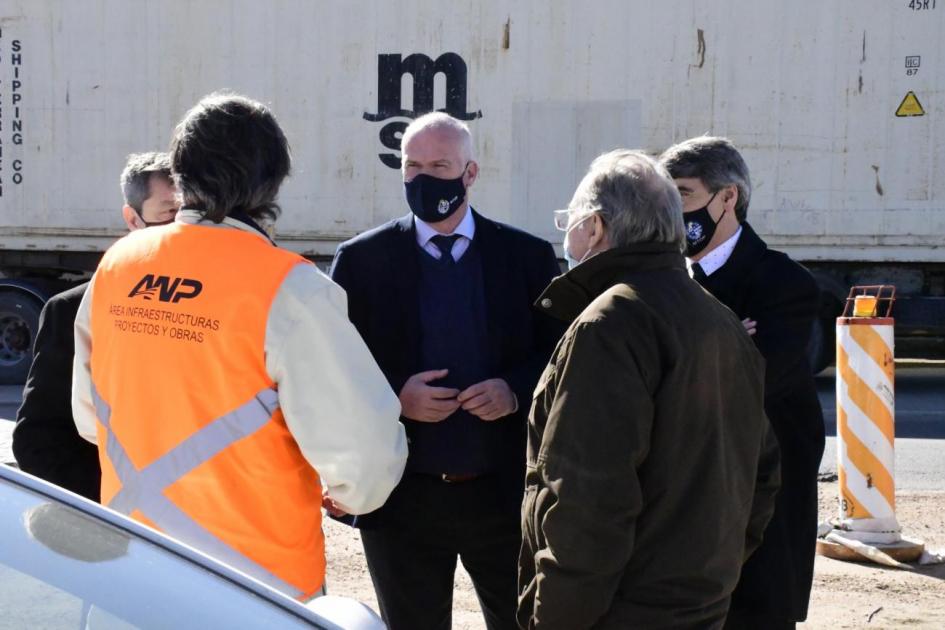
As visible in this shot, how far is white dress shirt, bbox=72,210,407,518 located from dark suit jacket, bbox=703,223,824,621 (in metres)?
1.21

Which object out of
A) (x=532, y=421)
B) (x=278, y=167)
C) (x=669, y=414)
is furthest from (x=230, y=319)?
(x=669, y=414)

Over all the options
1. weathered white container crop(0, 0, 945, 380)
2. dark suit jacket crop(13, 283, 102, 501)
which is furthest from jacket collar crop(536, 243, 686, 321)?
weathered white container crop(0, 0, 945, 380)

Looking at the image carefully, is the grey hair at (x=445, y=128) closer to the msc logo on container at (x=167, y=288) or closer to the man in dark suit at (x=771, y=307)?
the man in dark suit at (x=771, y=307)

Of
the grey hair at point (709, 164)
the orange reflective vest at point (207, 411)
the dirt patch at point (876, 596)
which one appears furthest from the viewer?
the dirt patch at point (876, 596)

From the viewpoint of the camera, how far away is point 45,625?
1.76 meters

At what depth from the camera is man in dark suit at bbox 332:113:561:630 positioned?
322 centimetres

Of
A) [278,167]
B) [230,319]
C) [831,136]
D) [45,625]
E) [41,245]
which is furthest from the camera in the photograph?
[41,245]

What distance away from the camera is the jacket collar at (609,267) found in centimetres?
252

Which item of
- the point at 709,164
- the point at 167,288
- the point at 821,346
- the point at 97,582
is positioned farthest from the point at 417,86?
the point at 97,582

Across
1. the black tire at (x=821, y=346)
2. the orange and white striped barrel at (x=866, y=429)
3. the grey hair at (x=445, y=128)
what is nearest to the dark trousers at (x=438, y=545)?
the grey hair at (x=445, y=128)

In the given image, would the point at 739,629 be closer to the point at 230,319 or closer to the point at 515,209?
the point at 230,319

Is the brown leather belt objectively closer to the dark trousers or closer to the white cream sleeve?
the dark trousers

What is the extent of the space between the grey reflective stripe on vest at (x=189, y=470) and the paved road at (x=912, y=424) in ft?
17.2

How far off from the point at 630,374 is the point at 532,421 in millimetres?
298
